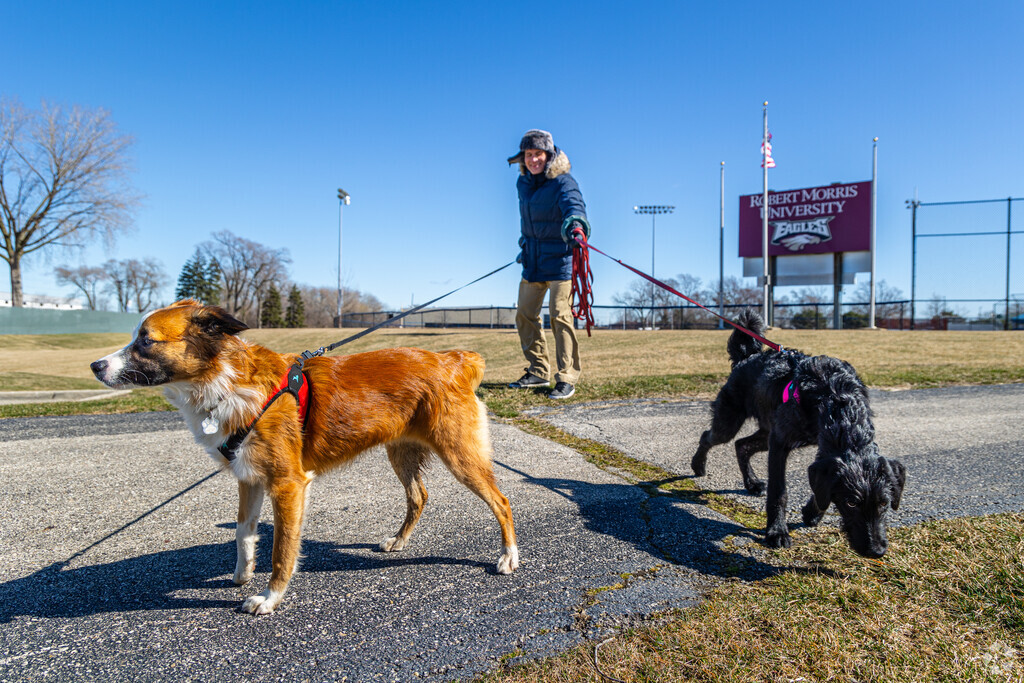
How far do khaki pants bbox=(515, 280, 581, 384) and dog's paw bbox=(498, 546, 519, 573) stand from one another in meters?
4.52

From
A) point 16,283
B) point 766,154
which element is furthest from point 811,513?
point 16,283

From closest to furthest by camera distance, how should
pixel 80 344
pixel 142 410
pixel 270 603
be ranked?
pixel 270 603 → pixel 142 410 → pixel 80 344

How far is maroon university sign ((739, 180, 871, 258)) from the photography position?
35.9 metres

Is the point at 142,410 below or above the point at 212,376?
below

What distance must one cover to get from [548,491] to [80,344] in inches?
1553

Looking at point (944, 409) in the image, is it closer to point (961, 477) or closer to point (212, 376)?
point (961, 477)

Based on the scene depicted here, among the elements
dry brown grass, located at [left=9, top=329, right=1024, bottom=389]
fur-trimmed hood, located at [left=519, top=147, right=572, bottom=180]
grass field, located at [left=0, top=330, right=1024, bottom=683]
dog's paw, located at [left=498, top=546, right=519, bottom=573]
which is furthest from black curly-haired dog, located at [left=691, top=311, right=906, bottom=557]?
dry brown grass, located at [left=9, top=329, right=1024, bottom=389]

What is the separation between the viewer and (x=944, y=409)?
6.60 metres

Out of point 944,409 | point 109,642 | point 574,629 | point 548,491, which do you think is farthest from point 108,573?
point 944,409

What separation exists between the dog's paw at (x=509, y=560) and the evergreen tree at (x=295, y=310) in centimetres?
7135

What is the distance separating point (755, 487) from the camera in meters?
3.85

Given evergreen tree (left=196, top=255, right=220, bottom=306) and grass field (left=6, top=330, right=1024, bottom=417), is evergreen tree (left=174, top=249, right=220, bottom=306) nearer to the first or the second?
evergreen tree (left=196, top=255, right=220, bottom=306)

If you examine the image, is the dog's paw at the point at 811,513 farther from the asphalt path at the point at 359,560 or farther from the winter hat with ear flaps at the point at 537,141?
the winter hat with ear flaps at the point at 537,141

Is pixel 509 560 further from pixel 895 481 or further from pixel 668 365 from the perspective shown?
pixel 668 365
